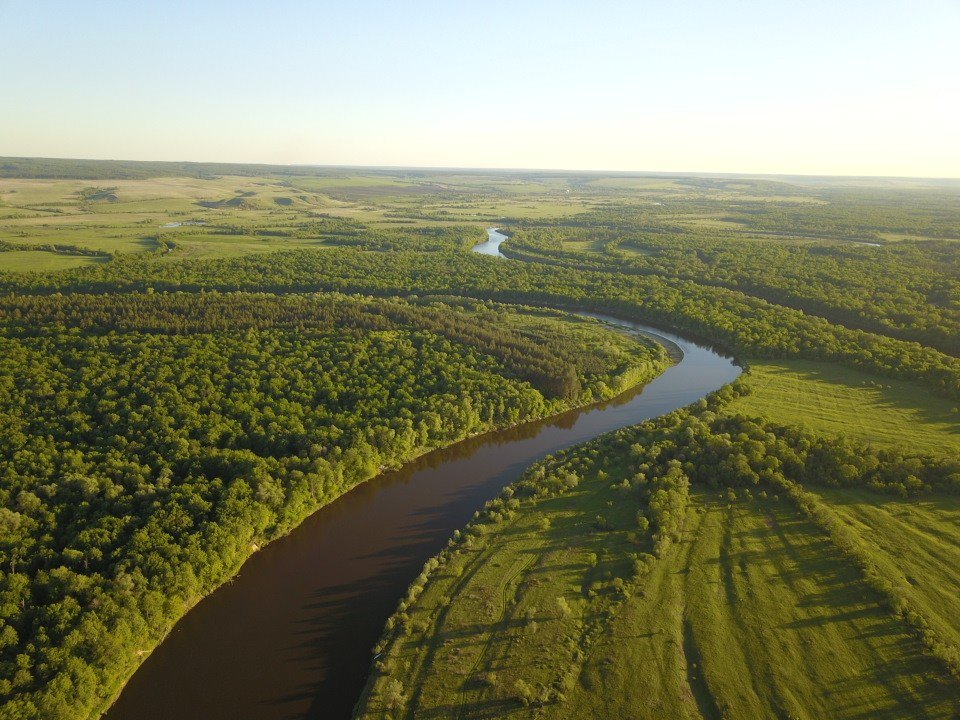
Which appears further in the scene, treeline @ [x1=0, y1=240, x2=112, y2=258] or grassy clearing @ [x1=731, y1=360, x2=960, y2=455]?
treeline @ [x1=0, y1=240, x2=112, y2=258]

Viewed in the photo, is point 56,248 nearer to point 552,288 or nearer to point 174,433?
point 552,288

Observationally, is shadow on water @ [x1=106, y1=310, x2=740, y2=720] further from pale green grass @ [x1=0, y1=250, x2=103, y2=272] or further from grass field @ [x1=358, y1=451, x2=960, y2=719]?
pale green grass @ [x1=0, y1=250, x2=103, y2=272]

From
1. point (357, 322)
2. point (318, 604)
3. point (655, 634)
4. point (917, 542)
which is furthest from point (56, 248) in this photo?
point (917, 542)

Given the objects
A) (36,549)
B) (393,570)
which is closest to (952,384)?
(393,570)

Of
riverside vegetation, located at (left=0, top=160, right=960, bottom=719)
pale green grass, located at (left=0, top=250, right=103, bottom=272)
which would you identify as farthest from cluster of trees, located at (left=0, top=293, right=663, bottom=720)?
pale green grass, located at (left=0, top=250, right=103, bottom=272)

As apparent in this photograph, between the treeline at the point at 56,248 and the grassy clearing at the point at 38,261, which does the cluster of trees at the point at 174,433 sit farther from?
the treeline at the point at 56,248

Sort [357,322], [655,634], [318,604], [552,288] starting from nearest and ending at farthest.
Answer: [655,634]
[318,604]
[357,322]
[552,288]
